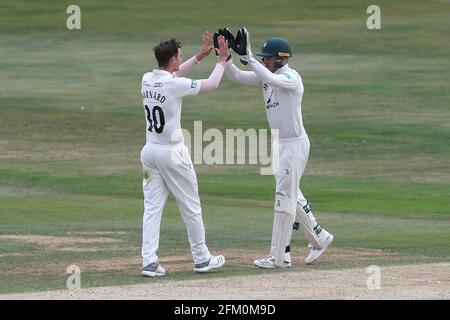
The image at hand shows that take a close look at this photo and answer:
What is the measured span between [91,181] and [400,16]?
32.7 m

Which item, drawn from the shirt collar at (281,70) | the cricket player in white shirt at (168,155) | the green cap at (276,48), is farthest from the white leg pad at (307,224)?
the green cap at (276,48)

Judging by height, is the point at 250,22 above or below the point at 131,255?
above

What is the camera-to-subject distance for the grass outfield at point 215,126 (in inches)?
677

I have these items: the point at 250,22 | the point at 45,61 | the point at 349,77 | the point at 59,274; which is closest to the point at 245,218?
the point at 59,274

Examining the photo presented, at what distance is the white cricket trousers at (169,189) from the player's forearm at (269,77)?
3.87 ft

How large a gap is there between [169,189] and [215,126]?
19.5 m

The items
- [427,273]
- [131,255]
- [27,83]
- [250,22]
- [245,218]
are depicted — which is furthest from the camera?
[250,22]

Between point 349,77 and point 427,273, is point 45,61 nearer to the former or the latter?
point 349,77

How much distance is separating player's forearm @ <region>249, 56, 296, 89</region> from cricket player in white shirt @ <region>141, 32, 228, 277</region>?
34 cm

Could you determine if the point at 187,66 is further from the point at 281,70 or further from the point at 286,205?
the point at 286,205

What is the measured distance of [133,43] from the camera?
52219 mm

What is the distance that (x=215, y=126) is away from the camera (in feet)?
111

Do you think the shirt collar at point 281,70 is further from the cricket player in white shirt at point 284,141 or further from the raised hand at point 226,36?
the raised hand at point 226,36

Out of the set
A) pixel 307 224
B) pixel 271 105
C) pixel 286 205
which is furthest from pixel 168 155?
pixel 307 224
